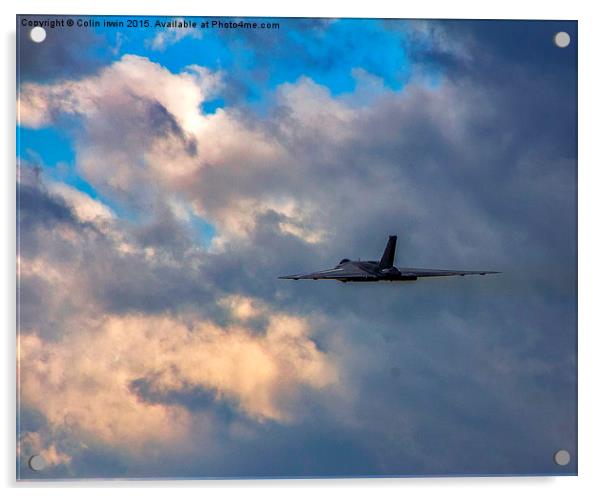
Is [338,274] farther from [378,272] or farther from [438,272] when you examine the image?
[438,272]

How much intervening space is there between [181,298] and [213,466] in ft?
7.02

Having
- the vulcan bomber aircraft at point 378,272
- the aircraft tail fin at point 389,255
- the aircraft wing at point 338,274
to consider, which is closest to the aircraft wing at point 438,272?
the vulcan bomber aircraft at point 378,272

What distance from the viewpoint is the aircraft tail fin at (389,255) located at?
10712 mm

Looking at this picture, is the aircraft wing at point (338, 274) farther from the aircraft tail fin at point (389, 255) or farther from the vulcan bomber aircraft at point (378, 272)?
the aircraft tail fin at point (389, 255)

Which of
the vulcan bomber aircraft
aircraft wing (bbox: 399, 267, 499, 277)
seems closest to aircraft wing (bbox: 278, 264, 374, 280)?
the vulcan bomber aircraft

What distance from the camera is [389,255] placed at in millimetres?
10742

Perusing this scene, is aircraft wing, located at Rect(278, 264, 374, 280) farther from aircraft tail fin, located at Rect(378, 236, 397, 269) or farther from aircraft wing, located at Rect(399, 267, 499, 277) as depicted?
aircraft wing, located at Rect(399, 267, 499, 277)

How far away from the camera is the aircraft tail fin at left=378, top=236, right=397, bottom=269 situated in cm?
1071

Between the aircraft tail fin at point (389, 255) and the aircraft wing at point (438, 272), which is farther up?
the aircraft tail fin at point (389, 255)

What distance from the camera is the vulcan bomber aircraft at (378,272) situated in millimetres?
10648

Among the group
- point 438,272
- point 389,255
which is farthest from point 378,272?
point 438,272

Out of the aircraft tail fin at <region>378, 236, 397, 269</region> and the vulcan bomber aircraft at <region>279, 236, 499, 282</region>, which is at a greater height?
the aircraft tail fin at <region>378, 236, 397, 269</region>

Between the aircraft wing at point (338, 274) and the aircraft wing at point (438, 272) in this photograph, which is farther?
the aircraft wing at point (438, 272)

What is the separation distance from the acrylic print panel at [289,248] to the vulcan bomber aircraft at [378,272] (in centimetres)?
3
